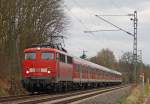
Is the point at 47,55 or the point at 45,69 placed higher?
the point at 47,55

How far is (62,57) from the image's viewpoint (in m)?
37.0

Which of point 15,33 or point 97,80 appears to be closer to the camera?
point 15,33

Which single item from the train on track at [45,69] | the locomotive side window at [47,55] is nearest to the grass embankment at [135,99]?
the train on track at [45,69]

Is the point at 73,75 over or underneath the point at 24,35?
underneath

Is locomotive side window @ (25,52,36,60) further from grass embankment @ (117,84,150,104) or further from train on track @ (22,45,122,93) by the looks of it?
grass embankment @ (117,84,150,104)

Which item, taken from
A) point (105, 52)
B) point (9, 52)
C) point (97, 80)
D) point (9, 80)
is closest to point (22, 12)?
point (9, 52)

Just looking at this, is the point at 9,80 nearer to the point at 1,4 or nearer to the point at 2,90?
the point at 2,90

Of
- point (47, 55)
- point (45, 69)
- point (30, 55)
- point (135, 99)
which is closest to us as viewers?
point (135, 99)

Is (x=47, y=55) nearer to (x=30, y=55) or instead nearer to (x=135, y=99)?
(x=30, y=55)

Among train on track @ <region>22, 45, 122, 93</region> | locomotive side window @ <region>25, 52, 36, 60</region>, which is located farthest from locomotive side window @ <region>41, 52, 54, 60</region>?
locomotive side window @ <region>25, 52, 36, 60</region>

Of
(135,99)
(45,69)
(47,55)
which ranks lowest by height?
(135,99)

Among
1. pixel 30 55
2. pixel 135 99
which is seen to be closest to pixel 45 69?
pixel 30 55

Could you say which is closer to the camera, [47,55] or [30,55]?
[47,55]

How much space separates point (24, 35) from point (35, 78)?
13.1m
